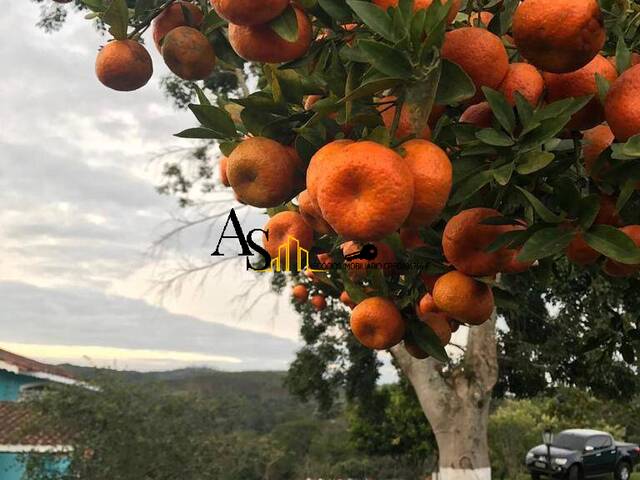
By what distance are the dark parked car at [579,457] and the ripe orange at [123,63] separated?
832 inches

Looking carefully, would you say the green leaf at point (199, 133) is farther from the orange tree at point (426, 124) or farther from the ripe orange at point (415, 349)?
the ripe orange at point (415, 349)

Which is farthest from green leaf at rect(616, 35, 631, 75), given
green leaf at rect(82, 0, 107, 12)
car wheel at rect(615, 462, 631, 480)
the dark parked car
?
car wheel at rect(615, 462, 631, 480)

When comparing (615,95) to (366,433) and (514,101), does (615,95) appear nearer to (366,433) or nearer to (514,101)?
(514,101)

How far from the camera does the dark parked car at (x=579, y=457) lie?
20.6 metres

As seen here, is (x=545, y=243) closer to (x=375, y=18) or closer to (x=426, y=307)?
(x=375, y=18)

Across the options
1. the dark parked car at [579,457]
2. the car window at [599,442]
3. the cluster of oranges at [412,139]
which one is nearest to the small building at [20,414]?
the cluster of oranges at [412,139]

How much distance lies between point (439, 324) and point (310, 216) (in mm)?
751

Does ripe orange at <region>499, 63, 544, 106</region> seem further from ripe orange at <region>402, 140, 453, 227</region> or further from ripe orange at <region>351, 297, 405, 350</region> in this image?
ripe orange at <region>351, 297, 405, 350</region>

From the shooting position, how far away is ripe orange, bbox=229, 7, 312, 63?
1.74 metres

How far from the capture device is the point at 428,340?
2.33 metres

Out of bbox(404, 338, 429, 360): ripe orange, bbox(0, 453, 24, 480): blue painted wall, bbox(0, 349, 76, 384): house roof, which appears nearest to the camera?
bbox(404, 338, 429, 360): ripe orange

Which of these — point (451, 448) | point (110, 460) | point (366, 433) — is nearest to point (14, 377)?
point (110, 460)

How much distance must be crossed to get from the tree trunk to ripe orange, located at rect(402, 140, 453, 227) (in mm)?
9130

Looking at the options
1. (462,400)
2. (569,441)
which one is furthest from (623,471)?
(462,400)
